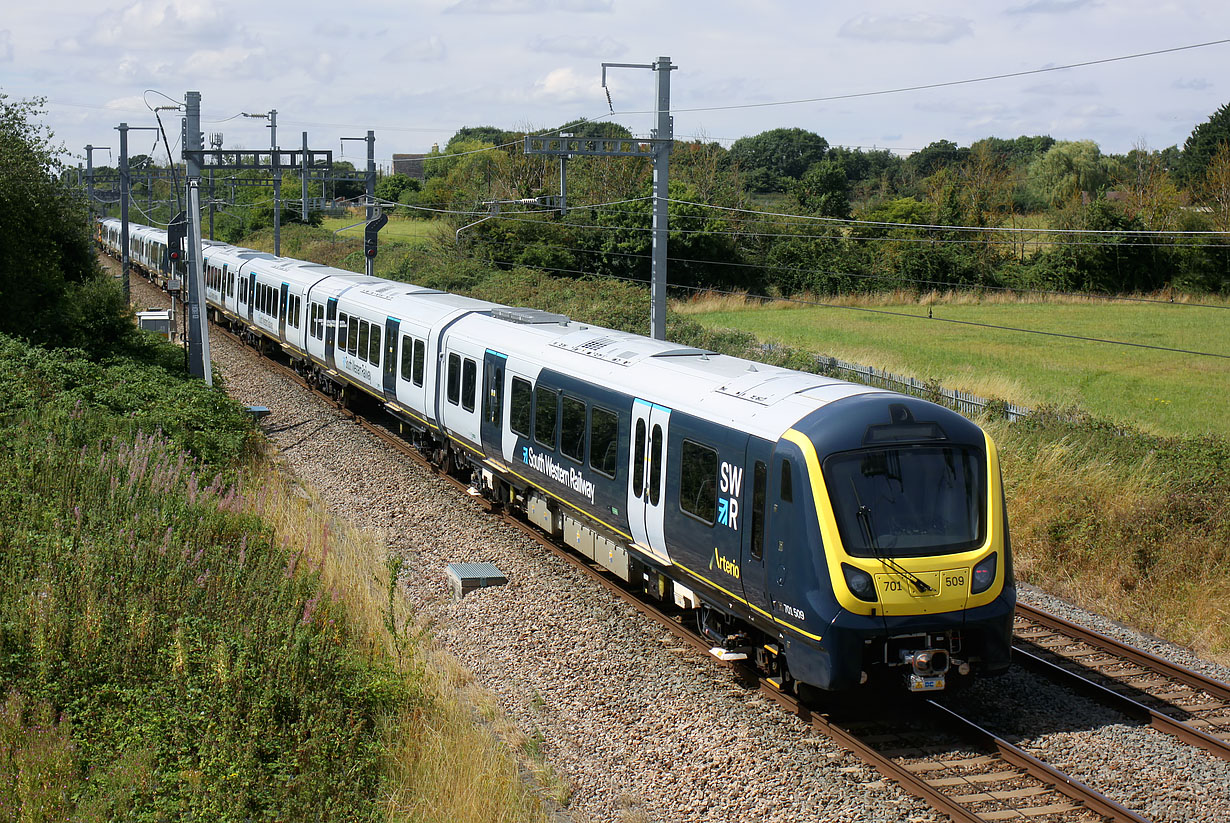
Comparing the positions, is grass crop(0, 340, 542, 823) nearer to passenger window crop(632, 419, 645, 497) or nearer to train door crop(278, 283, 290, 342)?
passenger window crop(632, 419, 645, 497)

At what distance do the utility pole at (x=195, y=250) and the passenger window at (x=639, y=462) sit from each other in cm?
1176

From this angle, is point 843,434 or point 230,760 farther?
point 843,434

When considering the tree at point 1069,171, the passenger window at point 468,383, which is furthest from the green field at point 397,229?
the passenger window at point 468,383

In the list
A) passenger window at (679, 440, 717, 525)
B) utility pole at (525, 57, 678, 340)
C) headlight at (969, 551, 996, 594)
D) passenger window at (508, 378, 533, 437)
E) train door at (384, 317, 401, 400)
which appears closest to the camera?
headlight at (969, 551, 996, 594)

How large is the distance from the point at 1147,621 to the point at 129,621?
32.3ft

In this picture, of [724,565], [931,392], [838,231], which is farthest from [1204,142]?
[724,565]

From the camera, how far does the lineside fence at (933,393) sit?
1841cm

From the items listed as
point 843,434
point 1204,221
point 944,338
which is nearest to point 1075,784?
point 843,434

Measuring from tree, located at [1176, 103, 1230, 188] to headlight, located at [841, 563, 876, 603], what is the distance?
69.2m

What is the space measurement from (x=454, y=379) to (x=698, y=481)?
687 centimetres

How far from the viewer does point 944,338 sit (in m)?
36.7

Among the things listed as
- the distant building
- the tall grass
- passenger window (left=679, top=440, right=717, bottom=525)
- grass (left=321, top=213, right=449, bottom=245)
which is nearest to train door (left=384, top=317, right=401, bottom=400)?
passenger window (left=679, top=440, right=717, bottom=525)

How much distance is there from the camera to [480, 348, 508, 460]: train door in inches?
549

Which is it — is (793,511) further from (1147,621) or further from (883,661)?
(1147,621)
